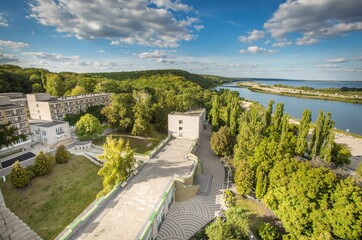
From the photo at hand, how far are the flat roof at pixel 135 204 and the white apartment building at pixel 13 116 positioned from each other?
3083 centimetres

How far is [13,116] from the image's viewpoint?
116 ft

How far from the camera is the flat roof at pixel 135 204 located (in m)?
13.7

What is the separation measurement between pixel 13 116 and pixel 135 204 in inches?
1412

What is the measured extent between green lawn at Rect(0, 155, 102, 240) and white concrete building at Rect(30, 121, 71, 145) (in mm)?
9631

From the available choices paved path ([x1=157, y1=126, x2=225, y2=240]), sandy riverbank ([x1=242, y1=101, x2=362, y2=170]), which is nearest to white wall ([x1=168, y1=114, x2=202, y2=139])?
paved path ([x1=157, y1=126, x2=225, y2=240])

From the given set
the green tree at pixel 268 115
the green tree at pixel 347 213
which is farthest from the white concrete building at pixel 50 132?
the green tree at pixel 347 213

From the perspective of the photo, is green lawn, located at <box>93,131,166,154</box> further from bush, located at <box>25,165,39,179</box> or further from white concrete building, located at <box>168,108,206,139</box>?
bush, located at <box>25,165,39,179</box>

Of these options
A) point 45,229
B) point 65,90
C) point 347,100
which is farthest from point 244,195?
point 347,100

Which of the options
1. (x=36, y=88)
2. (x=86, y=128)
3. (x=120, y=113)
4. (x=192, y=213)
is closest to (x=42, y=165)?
(x=86, y=128)

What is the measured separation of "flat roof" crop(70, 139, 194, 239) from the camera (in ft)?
45.1

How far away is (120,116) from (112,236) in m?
28.8

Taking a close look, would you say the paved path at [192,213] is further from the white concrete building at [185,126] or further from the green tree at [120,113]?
the green tree at [120,113]

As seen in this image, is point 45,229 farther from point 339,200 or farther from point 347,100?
point 347,100

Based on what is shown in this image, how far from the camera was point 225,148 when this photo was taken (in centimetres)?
3048
